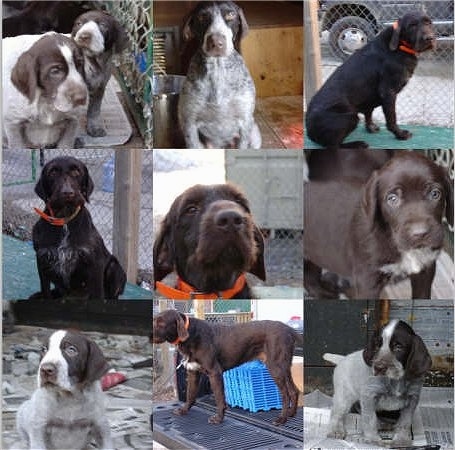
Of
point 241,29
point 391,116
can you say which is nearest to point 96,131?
point 241,29

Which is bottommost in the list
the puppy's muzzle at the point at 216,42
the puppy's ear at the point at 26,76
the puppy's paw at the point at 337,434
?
the puppy's paw at the point at 337,434

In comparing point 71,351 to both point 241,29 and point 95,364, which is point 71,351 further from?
point 241,29

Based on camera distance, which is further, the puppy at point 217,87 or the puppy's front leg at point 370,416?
the puppy's front leg at point 370,416

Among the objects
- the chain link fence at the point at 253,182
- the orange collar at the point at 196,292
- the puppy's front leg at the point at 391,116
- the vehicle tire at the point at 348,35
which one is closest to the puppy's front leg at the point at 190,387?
the orange collar at the point at 196,292

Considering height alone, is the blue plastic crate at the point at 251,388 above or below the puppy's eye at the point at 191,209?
below

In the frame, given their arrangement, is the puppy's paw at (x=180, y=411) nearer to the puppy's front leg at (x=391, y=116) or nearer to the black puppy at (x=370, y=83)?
the black puppy at (x=370, y=83)

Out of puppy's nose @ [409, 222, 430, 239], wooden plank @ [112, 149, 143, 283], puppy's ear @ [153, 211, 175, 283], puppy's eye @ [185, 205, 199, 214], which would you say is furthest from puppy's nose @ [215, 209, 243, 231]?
puppy's nose @ [409, 222, 430, 239]

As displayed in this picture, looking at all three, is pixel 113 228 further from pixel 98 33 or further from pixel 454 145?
pixel 454 145
